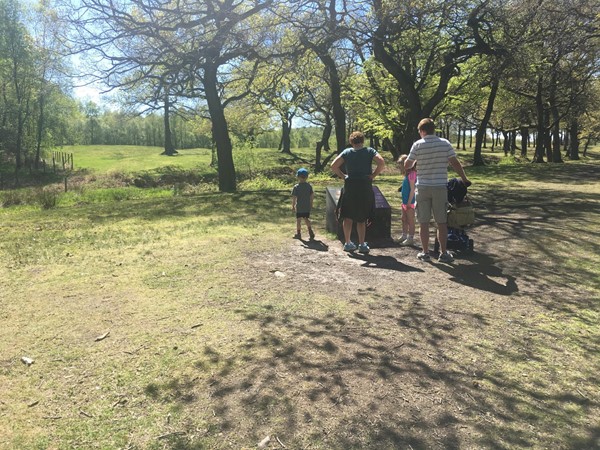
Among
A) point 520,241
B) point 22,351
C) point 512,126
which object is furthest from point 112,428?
point 512,126

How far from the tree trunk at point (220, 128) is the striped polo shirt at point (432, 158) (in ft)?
42.6

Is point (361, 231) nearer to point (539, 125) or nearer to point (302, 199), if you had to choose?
point (302, 199)

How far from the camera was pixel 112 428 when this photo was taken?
2.73m

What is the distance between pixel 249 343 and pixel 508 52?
12415 millimetres

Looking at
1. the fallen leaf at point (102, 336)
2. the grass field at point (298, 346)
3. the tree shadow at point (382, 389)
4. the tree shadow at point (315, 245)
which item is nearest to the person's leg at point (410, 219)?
the grass field at point (298, 346)

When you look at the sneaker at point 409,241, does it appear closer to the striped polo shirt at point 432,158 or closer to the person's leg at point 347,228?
the person's leg at point 347,228

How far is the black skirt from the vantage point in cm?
661

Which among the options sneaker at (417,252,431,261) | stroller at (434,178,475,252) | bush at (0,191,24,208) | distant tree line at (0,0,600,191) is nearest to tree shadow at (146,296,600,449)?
sneaker at (417,252,431,261)

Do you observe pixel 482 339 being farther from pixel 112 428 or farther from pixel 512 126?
pixel 512 126

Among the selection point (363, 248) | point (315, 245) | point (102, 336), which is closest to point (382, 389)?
point (102, 336)

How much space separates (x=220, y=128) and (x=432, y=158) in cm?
1349

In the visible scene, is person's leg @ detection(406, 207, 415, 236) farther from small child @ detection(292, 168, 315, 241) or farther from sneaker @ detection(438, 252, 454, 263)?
small child @ detection(292, 168, 315, 241)

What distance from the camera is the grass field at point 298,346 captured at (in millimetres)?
2701

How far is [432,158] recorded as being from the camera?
603 centimetres
